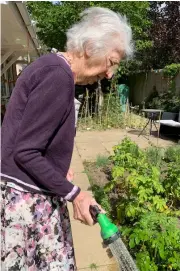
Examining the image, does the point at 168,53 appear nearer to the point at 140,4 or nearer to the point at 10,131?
the point at 140,4

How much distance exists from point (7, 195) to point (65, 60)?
0.68 m

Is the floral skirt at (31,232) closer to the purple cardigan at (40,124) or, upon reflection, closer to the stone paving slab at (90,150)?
the purple cardigan at (40,124)

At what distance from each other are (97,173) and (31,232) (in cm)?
370

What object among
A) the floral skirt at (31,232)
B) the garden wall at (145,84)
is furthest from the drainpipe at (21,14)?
the garden wall at (145,84)

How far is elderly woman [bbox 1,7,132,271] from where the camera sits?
1321 millimetres

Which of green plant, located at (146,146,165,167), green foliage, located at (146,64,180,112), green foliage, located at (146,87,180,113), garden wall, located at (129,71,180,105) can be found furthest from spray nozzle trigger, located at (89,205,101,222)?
garden wall, located at (129,71,180,105)

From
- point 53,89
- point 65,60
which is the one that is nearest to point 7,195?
point 53,89

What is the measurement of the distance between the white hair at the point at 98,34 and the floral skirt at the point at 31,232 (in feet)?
2.44

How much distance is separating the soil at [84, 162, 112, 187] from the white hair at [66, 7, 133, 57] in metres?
3.37

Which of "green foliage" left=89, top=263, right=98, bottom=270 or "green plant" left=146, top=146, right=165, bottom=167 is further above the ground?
"green plant" left=146, top=146, right=165, bottom=167

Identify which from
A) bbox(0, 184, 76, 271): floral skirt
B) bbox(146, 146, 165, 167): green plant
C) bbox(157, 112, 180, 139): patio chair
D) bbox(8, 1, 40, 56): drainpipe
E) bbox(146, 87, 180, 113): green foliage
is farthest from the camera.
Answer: bbox(146, 87, 180, 113): green foliage

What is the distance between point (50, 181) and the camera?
4.49 ft

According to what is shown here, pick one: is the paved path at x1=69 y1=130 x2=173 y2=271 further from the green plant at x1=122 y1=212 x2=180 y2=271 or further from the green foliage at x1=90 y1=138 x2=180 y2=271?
the green plant at x1=122 y1=212 x2=180 y2=271

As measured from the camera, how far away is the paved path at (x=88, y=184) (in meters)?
2.74
